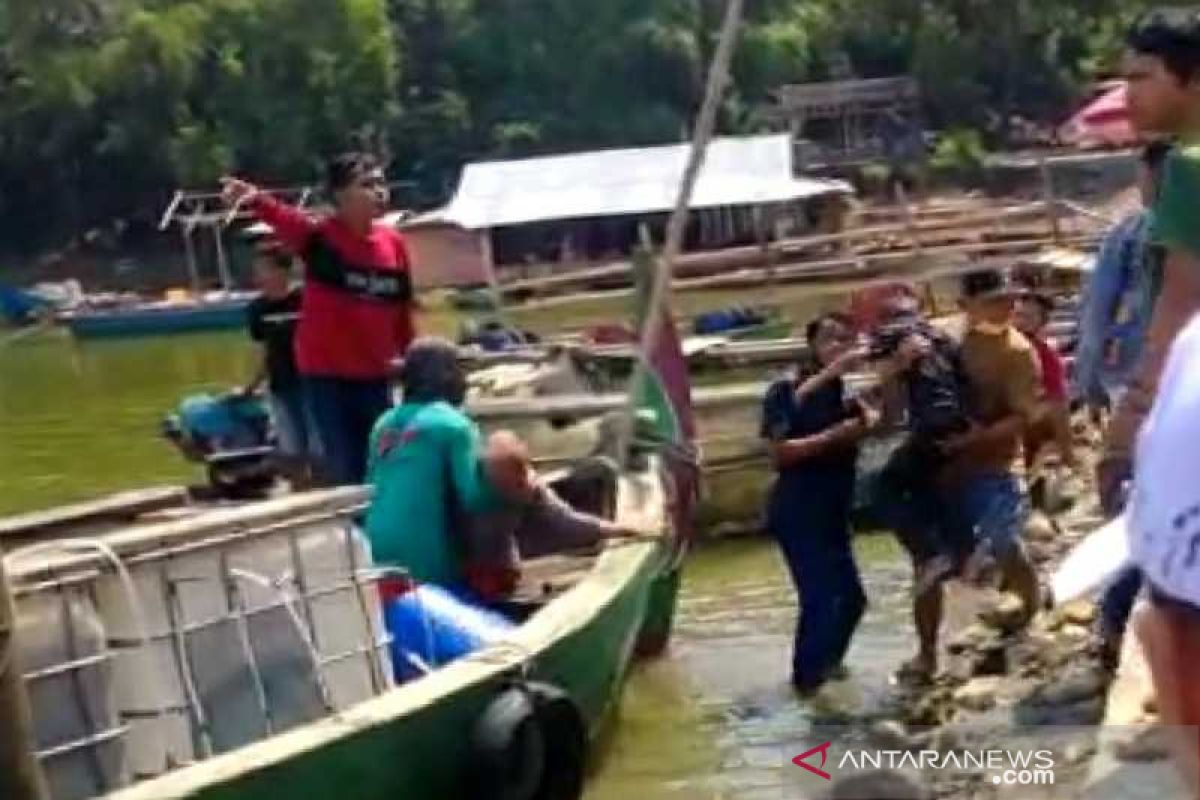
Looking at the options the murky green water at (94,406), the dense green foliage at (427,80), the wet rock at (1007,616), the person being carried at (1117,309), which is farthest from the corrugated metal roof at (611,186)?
the person being carried at (1117,309)

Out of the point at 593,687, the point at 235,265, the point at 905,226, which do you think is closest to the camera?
the point at 593,687

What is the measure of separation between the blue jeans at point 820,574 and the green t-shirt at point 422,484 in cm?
134

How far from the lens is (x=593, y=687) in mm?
9383

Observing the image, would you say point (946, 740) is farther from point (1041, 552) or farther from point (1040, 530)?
point (1040, 530)

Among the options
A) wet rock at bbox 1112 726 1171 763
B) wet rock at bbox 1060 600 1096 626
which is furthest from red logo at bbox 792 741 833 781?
wet rock at bbox 1060 600 1096 626

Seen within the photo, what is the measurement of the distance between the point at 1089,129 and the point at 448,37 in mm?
46722

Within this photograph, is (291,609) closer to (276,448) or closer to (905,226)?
(276,448)

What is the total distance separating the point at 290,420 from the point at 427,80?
2152 inches

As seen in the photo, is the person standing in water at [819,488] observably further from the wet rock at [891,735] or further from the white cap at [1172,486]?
the white cap at [1172,486]

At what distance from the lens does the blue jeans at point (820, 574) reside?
10.1 metres

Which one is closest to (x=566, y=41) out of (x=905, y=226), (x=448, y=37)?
(x=448, y=37)

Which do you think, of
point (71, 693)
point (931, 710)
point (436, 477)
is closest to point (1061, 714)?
point (931, 710)

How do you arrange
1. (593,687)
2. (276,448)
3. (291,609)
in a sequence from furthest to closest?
(276,448), (593,687), (291,609)

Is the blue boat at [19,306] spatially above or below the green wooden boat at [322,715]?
below
